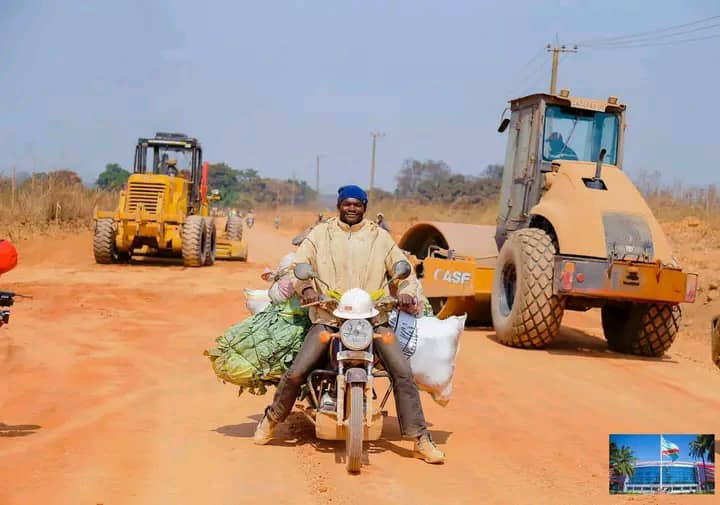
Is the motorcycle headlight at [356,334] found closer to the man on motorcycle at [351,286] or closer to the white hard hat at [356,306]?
the white hard hat at [356,306]

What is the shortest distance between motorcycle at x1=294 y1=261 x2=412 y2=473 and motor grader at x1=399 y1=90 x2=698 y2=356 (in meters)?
5.04

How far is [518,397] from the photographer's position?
884 cm

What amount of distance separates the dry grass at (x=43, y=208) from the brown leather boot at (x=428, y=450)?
20797mm

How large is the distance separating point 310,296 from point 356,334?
44cm

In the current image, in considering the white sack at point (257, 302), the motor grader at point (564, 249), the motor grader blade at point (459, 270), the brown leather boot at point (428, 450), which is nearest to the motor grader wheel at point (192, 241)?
the motor grader blade at point (459, 270)

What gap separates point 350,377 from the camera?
618 cm

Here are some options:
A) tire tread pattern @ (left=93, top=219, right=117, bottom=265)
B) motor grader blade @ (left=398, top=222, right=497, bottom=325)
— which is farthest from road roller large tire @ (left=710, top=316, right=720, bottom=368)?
tire tread pattern @ (left=93, top=219, right=117, bottom=265)

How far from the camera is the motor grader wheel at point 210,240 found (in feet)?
74.4

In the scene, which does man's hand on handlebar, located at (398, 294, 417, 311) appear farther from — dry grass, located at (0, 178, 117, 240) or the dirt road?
dry grass, located at (0, 178, 117, 240)

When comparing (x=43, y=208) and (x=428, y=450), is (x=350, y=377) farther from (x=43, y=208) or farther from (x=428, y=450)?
(x=43, y=208)

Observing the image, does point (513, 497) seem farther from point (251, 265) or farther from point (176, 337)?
point (251, 265)

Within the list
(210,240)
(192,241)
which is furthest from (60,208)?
(192,241)

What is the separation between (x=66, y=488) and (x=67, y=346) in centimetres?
537

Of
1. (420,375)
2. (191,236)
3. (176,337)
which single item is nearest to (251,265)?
(191,236)
